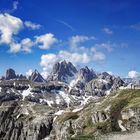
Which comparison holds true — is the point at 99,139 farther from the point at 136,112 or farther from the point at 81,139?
the point at 136,112

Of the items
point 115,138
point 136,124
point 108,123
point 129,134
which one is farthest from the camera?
point 108,123

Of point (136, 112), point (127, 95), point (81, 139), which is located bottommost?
point (81, 139)

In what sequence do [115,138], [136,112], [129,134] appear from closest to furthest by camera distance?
[115,138], [129,134], [136,112]

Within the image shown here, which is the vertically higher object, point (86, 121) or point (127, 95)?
point (127, 95)

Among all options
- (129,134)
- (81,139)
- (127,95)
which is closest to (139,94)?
(127,95)

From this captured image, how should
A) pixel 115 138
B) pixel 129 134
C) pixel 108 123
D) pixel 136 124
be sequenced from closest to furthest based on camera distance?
pixel 115 138
pixel 129 134
pixel 136 124
pixel 108 123

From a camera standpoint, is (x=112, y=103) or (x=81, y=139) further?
(x=112, y=103)

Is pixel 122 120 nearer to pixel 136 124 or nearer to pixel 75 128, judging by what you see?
pixel 136 124

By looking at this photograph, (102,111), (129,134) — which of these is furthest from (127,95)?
(129,134)

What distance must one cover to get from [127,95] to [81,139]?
132467 mm

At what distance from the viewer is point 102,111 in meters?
187

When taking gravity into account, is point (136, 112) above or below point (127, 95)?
below

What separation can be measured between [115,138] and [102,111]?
115576 millimetres

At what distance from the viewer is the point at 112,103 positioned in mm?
193000
